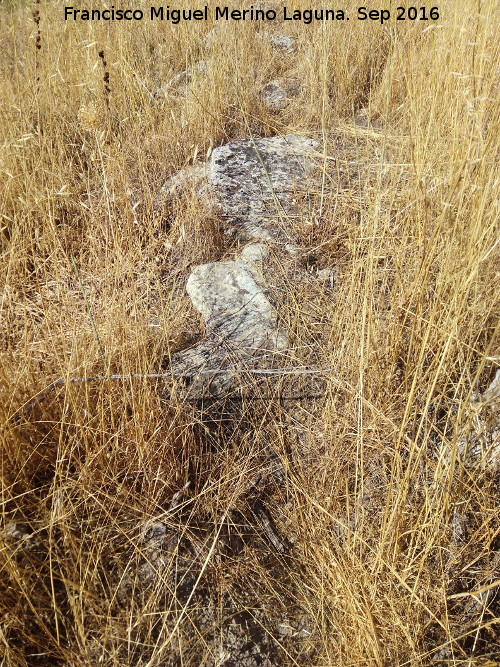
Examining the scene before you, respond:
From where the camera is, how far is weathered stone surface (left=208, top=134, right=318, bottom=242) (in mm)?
2178

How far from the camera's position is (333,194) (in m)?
2.23

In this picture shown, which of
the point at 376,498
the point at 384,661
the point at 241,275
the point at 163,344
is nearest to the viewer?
the point at 384,661

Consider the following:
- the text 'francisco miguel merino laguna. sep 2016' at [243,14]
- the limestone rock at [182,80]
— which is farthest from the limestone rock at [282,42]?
the limestone rock at [182,80]

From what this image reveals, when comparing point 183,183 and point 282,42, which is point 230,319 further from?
Result: point 282,42

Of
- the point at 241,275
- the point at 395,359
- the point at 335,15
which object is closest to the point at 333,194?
the point at 241,275

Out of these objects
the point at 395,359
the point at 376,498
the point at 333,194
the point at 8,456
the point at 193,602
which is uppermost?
the point at 333,194

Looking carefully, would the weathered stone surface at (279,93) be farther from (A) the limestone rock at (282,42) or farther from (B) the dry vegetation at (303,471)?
(B) the dry vegetation at (303,471)

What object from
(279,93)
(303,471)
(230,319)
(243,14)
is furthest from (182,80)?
(303,471)

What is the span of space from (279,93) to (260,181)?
1.05 metres

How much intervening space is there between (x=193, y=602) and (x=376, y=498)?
507 millimetres

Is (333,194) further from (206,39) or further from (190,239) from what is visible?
(206,39)

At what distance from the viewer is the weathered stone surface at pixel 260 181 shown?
2.18 meters

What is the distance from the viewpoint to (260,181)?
237 centimetres

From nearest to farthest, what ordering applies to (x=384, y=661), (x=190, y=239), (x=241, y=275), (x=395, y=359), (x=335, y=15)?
(x=384, y=661)
(x=395, y=359)
(x=241, y=275)
(x=190, y=239)
(x=335, y=15)
